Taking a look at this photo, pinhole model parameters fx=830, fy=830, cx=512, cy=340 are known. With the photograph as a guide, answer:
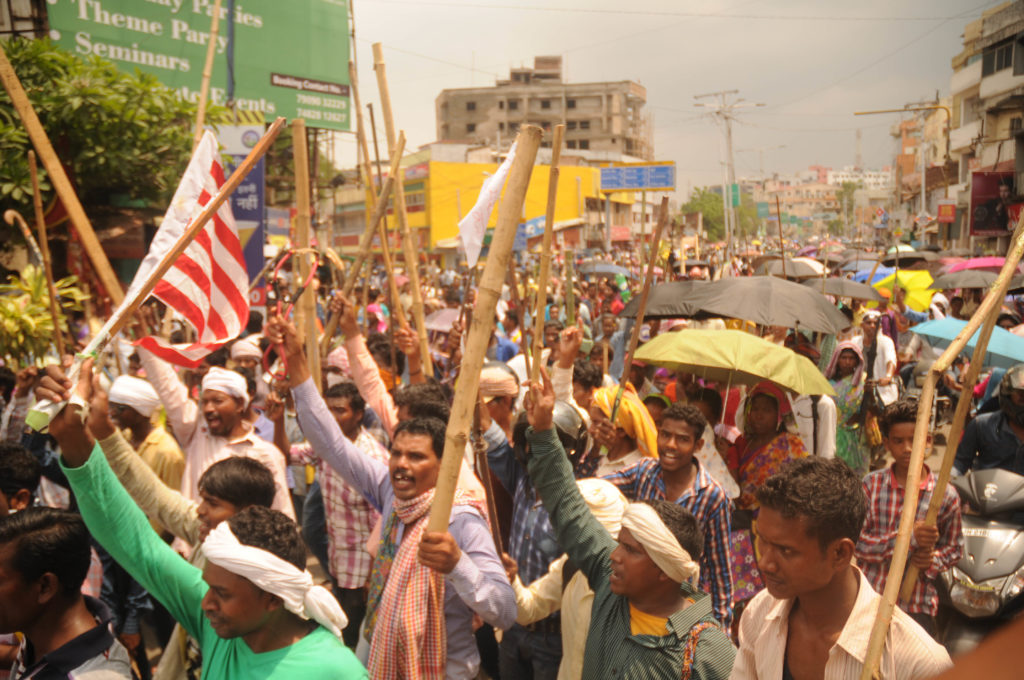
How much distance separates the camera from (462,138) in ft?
240

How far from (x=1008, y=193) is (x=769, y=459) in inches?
1039

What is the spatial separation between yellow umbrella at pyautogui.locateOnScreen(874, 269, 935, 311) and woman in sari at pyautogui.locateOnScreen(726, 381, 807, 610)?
7.67m

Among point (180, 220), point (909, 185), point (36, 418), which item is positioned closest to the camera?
point (36, 418)

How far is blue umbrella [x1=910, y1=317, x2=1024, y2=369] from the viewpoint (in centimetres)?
552

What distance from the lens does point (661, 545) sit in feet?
8.29

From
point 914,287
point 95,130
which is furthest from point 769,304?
point 914,287

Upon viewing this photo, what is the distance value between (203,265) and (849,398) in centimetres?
533

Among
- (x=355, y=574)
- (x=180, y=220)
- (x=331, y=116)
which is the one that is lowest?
(x=355, y=574)

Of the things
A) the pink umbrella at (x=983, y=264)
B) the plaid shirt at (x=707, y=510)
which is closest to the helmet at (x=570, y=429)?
the plaid shirt at (x=707, y=510)

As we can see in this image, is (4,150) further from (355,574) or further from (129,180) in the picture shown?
(355,574)

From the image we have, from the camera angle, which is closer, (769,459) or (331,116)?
(769,459)

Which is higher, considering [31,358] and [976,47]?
[976,47]

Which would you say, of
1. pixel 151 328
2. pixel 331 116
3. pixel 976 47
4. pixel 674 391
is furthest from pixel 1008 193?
pixel 151 328

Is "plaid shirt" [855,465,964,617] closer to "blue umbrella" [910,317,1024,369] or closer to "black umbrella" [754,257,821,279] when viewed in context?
"blue umbrella" [910,317,1024,369]
